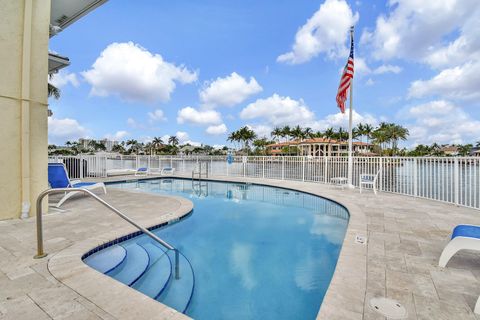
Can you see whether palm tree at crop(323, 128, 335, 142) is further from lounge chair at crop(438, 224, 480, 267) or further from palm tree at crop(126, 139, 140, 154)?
lounge chair at crop(438, 224, 480, 267)

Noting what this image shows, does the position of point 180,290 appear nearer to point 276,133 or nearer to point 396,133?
point 396,133

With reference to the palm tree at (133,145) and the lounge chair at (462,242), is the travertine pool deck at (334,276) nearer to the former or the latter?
the lounge chair at (462,242)

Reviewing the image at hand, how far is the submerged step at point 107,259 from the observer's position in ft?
9.88

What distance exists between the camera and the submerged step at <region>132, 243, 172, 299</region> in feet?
8.98

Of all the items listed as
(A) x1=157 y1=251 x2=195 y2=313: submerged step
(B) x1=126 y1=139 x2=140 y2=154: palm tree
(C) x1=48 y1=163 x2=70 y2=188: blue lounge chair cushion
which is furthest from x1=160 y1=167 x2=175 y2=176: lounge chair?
(B) x1=126 y1=139 x2=140 y2=154: palm tree

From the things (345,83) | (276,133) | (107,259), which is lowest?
(107,259)

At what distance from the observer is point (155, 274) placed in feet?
10.3

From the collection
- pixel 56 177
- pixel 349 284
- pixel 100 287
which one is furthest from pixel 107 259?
pixel 56 177

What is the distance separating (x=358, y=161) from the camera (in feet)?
31.7

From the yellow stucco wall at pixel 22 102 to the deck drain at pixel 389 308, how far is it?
5.93 m

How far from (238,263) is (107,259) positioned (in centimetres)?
184

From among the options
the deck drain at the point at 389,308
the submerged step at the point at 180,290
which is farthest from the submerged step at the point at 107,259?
the deck drain at the point at 389,308

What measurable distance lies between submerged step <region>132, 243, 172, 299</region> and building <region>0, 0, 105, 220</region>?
112 inches

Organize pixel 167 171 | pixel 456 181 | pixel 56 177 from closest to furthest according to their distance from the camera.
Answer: pixel 456 181 → pixel 56 177 → pixel 167 171
